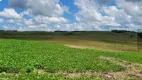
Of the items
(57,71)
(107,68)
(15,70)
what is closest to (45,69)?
(57,71)

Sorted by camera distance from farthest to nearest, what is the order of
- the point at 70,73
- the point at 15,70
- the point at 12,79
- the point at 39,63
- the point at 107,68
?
the point at 107,68 < the point at 39,63 < the point at 70,73 < the point at 15,70 < the point at 12,79

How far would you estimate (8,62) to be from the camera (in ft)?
92.0

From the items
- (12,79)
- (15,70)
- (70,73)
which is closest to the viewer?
(12,79)

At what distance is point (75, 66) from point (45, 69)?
12.0 ft

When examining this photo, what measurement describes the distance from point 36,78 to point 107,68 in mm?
13111

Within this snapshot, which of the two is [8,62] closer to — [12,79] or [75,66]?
[75,66]

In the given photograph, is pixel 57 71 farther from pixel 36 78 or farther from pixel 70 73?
pixel 36 78

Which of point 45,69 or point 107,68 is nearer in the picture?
point 45,69

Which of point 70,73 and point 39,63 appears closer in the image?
point 70,73

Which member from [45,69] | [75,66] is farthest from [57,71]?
[75,66]

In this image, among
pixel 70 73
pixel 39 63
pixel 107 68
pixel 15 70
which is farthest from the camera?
pixel 107 68

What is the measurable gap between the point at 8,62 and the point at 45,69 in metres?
3.35

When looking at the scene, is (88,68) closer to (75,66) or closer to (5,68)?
(75,66)

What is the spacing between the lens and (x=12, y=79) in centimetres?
1925
